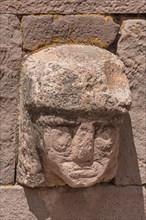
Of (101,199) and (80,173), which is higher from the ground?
(80,173)

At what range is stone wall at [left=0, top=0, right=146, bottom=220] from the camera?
92.7 inches

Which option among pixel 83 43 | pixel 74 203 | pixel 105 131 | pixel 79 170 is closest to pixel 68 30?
pixel 83 43

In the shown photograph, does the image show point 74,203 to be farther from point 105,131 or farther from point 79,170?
point 105,131

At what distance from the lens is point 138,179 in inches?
→ 101

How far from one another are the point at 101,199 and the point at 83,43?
67 cm

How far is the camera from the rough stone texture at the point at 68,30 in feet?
7.72

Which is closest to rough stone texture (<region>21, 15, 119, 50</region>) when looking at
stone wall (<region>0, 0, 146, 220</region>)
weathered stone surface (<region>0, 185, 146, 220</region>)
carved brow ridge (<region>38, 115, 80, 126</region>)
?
stone wall (<region>0, 0, 146, 220</region>)

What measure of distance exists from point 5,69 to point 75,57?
0.99 ft

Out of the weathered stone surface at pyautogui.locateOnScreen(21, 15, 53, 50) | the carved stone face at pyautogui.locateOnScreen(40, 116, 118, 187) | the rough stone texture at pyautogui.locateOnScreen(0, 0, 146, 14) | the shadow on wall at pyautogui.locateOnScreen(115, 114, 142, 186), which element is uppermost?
the rough stone texture at pyautogui.locateOnScreen(0, 0, 146, 14)

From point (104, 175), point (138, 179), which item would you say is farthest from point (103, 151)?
point (138, 179)

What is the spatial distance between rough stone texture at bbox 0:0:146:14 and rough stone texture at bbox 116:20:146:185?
6 centimetres

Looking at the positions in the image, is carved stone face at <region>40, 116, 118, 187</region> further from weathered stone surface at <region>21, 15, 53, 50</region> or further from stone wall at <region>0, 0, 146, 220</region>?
weathered stone surface at <region>21, 15, 53, 50</region>

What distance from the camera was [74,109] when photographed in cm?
218

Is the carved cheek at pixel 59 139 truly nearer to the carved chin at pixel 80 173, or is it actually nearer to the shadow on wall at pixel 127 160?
the carved chin at pixel 80 173
